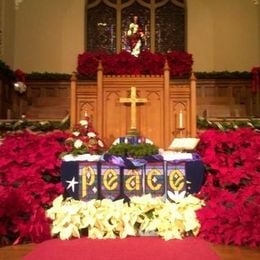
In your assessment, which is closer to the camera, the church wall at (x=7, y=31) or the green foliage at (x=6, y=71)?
the green foliage at (x=6, y=71)

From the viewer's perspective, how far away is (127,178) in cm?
432

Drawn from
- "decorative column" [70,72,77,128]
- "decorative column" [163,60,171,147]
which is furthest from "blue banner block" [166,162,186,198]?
"decorative column" [70,72,77,128]

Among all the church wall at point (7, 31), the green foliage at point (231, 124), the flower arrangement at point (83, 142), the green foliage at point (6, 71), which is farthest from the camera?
the church wall at point (7, 31)

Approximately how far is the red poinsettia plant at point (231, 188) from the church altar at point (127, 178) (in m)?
0.24

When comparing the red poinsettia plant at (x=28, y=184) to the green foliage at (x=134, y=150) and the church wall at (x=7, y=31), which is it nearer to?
the green foliage at (x=134, y=150)

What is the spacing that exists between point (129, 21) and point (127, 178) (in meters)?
8.33

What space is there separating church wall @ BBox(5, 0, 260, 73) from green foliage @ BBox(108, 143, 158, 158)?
704cm

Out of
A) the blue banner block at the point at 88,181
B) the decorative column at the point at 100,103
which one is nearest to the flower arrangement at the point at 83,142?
the blue banner block at the point at 88,181

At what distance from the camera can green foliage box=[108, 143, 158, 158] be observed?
4.41 metres

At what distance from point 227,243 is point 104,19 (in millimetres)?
9238

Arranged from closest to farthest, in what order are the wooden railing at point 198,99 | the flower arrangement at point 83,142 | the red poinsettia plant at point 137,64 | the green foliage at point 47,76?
the flower arrangement at point 83,142
the red poinsettia plant at point 137,64
the wooden railing at point 198,99
the green foliage at point 47,76

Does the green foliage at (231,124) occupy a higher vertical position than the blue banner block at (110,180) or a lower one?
higher

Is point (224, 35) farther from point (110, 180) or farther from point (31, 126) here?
point (110, 180)

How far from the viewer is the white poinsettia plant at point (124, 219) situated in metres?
3.92
